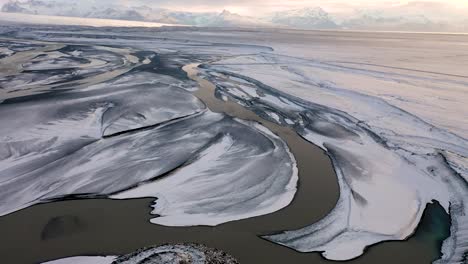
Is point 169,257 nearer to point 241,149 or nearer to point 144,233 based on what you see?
point 144,233

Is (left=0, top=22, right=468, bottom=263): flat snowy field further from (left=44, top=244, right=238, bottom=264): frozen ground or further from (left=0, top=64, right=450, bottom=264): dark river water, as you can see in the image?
(left=44, top=244, right=238, bottom=264): frozen ground

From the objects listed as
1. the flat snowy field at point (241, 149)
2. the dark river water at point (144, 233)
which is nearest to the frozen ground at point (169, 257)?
the dark river water at point (144, 233)

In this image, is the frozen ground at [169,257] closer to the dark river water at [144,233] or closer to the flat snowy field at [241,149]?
the dark river water at [144,233]

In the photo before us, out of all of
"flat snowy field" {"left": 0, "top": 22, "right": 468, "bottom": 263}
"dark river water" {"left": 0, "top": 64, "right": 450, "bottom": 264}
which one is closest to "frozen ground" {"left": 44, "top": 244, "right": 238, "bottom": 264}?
"dark river water" {"left": 0, "top": 64, "right": 450, "bottom": 264}

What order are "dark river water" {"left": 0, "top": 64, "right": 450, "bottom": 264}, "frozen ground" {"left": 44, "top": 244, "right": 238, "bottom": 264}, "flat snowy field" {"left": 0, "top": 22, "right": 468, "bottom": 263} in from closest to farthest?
"frozen ground" {"left": 44, "top": 244, "right": 238, "bottom": 264}, "dark river water" {"left": 0, "top": 64, "right": 450, "bottom": 264}, "flat snowy field" {"left": 0, "top": 22, "right": 468, "bottom": 263}

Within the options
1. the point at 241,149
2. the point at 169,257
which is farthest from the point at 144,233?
the point at 241,149

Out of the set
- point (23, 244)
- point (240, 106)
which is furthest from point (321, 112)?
point (23, 244)

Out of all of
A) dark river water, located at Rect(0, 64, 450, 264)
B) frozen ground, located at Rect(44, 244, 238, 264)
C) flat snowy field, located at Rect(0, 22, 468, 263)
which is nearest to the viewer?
frozen ground, located at Rect(44, 244, 238, 264)
